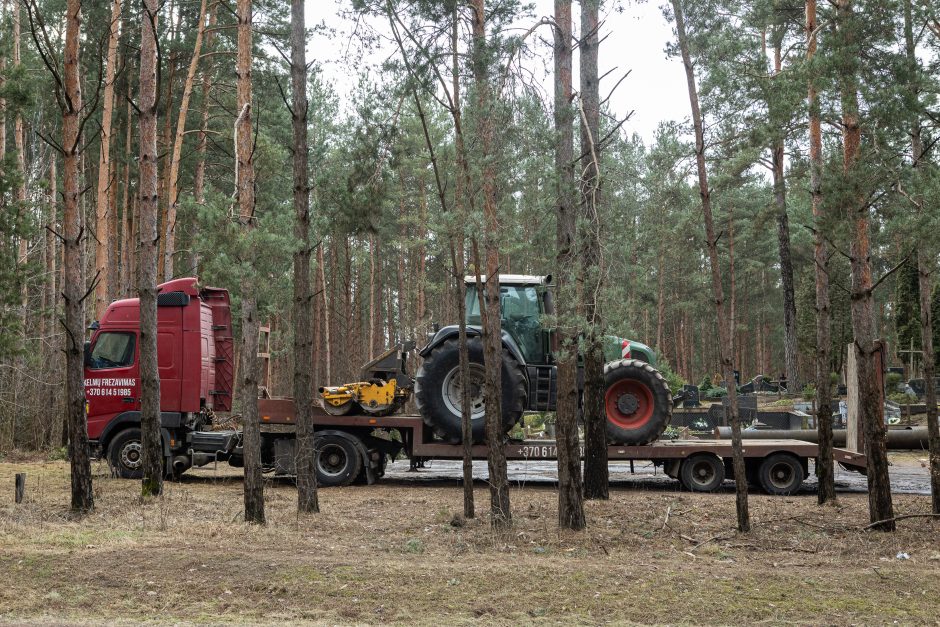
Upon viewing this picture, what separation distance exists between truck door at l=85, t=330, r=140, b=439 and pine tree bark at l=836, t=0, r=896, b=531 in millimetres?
11709

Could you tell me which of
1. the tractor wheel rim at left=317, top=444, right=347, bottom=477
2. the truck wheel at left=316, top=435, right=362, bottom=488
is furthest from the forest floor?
the tractor wheel rim at left=317, top=444, right=347, bottom=477

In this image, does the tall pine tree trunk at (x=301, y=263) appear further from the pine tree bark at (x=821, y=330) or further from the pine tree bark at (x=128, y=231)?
the pine tree bark at (x=128, y=231)

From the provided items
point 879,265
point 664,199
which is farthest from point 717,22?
point 879,265

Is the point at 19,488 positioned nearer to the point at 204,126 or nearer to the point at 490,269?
the point at 490,269

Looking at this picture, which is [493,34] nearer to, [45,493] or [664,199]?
[664,199]

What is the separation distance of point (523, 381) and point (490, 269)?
463cm

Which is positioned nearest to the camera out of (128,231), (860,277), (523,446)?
(860,277)

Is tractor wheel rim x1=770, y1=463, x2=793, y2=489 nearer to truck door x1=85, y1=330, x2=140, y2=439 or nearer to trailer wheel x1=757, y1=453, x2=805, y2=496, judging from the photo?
trailer wheel x1=757, y1=453, x2=805, y2=496

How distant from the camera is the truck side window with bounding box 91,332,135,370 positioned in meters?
15.9

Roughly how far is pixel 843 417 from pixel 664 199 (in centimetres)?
1572

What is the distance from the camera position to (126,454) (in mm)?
15586

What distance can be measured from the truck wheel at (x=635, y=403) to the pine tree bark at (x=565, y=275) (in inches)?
179

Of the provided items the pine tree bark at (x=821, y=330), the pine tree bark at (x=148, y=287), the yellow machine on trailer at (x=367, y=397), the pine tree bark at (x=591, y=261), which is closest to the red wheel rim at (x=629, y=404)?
the pine tree bark at (x=591, y=261)

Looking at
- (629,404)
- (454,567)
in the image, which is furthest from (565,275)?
(629,404)
